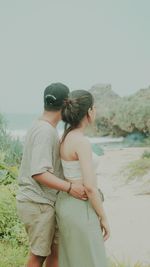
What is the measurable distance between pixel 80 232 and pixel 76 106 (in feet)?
2.09

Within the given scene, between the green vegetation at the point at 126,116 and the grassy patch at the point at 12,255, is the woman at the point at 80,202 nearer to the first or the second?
the grassy patch at the point at 12,255

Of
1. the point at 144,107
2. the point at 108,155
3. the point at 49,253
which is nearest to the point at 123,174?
the point at 108,155

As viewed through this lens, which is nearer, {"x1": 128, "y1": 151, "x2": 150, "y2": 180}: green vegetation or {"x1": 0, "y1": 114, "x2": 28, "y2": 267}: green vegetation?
{"x1": 0, "y1": 114, "x2": 28, "y2": 267}: green vegetation

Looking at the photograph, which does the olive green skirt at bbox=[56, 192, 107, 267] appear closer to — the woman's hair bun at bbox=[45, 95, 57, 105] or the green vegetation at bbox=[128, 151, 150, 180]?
the woman's hair bun at bbox=[45, 95, 57, 105]

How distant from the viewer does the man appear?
2.77 meters

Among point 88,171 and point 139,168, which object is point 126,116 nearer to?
point 139,168

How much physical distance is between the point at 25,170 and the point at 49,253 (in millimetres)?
478

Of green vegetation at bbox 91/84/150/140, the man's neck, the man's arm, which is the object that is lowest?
green vegetation at bbox 91/84/150/140

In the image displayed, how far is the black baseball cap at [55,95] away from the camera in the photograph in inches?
110

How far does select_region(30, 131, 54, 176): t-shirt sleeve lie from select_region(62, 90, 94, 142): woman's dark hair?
16cm

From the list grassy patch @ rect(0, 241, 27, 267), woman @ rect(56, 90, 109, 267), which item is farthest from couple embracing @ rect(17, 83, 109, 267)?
grassy patch @ rect(0, 241, 27, 267)

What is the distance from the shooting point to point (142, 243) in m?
4.85

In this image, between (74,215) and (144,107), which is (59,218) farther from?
(144,107)

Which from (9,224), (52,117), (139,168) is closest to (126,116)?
(139,168)
